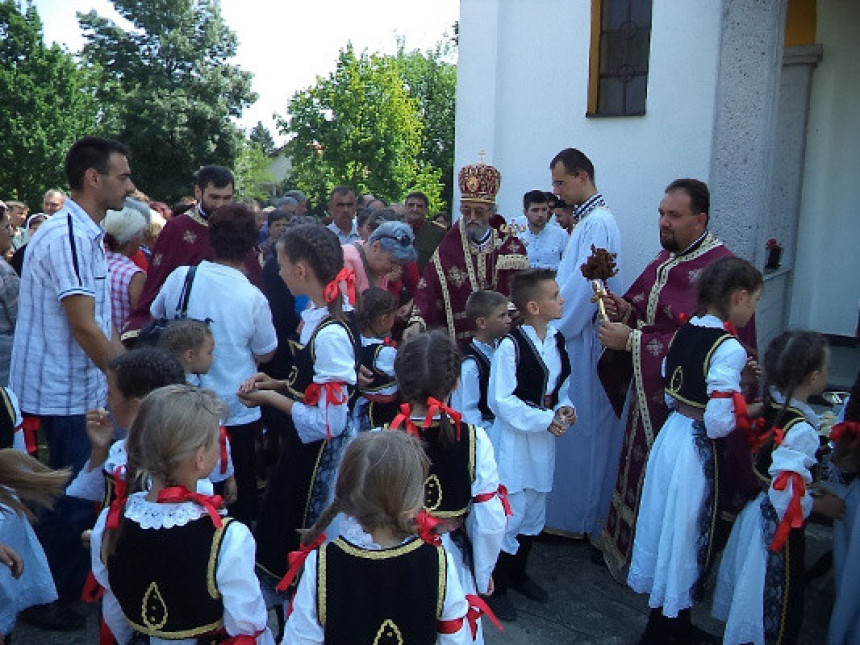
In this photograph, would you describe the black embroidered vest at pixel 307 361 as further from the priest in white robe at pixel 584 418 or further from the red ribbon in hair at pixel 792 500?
the priest in white robe at pixel 584 418

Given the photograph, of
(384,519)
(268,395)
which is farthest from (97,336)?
(384,519)

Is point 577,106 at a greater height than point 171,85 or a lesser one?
lesser

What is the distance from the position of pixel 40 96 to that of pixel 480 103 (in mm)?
27999

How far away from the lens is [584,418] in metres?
5.12

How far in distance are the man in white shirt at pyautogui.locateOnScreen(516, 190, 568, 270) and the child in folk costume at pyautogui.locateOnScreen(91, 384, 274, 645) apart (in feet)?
18.3

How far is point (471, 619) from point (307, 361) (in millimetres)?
1411

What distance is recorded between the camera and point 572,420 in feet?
13.7

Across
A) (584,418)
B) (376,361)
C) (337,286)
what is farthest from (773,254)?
(337,286)

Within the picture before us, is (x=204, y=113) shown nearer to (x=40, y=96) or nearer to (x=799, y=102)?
(x=40, y=96)

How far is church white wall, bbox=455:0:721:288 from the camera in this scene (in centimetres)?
633

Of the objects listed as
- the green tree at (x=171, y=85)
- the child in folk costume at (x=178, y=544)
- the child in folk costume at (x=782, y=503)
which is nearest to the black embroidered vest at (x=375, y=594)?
the child in folk costume at (x=178, y=544)

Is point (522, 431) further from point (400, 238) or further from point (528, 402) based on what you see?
point (400, 238)

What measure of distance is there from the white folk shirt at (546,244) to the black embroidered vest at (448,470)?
4.96 meters

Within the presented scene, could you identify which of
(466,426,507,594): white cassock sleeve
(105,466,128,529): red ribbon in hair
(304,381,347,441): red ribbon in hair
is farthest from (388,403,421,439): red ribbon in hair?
(105,466,128,529): red ribbon in hair
